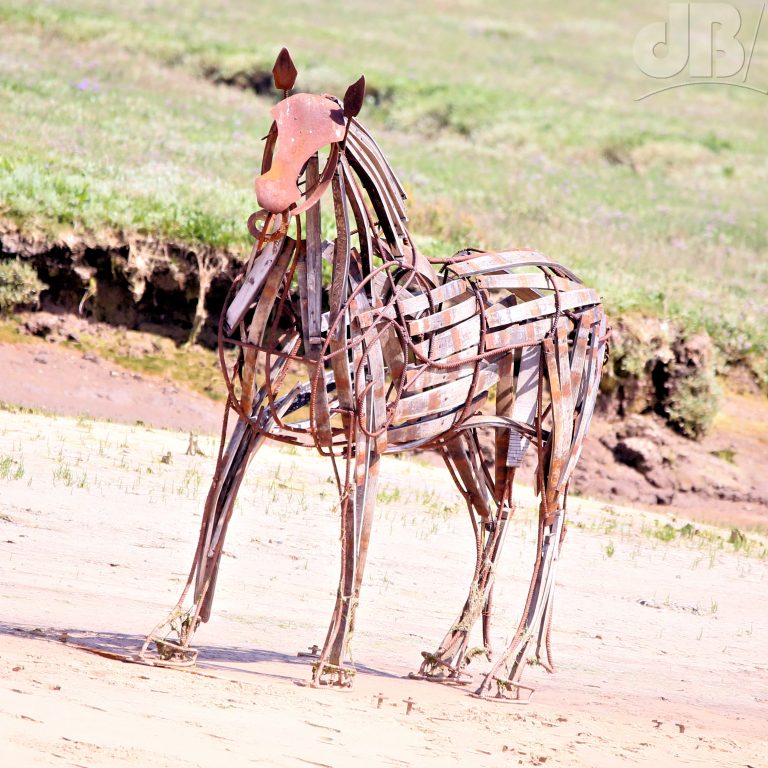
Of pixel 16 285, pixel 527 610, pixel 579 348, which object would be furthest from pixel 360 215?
pixel 16 285

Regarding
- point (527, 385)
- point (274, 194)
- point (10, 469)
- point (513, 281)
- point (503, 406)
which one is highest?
point (274, 194)

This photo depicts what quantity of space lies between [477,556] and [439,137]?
109 feet

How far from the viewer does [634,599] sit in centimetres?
960

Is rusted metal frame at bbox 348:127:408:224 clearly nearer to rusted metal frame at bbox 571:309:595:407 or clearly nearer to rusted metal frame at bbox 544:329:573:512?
rusted metal frame at bbox 544:329:573:512

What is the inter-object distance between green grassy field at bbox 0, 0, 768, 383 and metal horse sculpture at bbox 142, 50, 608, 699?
9773 mm

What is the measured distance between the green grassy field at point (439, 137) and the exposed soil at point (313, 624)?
6056 millimetres

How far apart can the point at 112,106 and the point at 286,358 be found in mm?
23019

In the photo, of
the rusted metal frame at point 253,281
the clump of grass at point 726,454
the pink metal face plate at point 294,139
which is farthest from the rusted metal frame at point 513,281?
the clump of grass at point 726,454

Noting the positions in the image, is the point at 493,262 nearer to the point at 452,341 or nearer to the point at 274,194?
the point at 452,341

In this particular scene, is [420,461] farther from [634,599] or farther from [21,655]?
[21,655]

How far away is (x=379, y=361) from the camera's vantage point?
5.90 meters

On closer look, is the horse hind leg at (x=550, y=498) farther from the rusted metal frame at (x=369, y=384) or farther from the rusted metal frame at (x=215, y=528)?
the rusted metal frame at (x=215, y=528)

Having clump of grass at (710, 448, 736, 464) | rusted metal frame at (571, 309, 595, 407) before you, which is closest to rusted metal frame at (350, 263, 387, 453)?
rusted metal frame at (571, 309, 595, 407)

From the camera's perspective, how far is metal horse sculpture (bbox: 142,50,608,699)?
5590 millimetres
